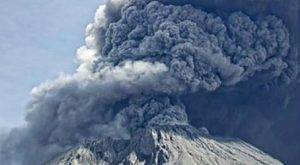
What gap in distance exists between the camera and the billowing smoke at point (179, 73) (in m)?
87.9

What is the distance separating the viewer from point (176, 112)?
89.0 meters

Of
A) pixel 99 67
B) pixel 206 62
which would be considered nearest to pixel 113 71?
pixel 99 67

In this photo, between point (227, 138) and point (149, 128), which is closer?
point (149, 128)

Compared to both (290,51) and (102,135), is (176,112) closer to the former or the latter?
(102,135)

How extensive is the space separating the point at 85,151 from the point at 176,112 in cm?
835

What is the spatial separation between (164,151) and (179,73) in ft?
23.7

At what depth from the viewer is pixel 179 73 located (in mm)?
87125

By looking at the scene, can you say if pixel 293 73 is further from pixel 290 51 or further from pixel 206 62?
pixel 206 62

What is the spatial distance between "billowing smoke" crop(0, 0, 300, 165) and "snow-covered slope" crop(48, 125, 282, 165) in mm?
1035

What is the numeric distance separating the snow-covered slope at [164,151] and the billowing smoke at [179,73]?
104cm

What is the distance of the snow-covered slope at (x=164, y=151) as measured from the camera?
88.8m

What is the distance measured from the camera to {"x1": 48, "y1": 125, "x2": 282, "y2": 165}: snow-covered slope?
8875 centimetres

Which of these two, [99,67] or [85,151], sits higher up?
[99,67]

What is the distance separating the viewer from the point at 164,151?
295 ft
